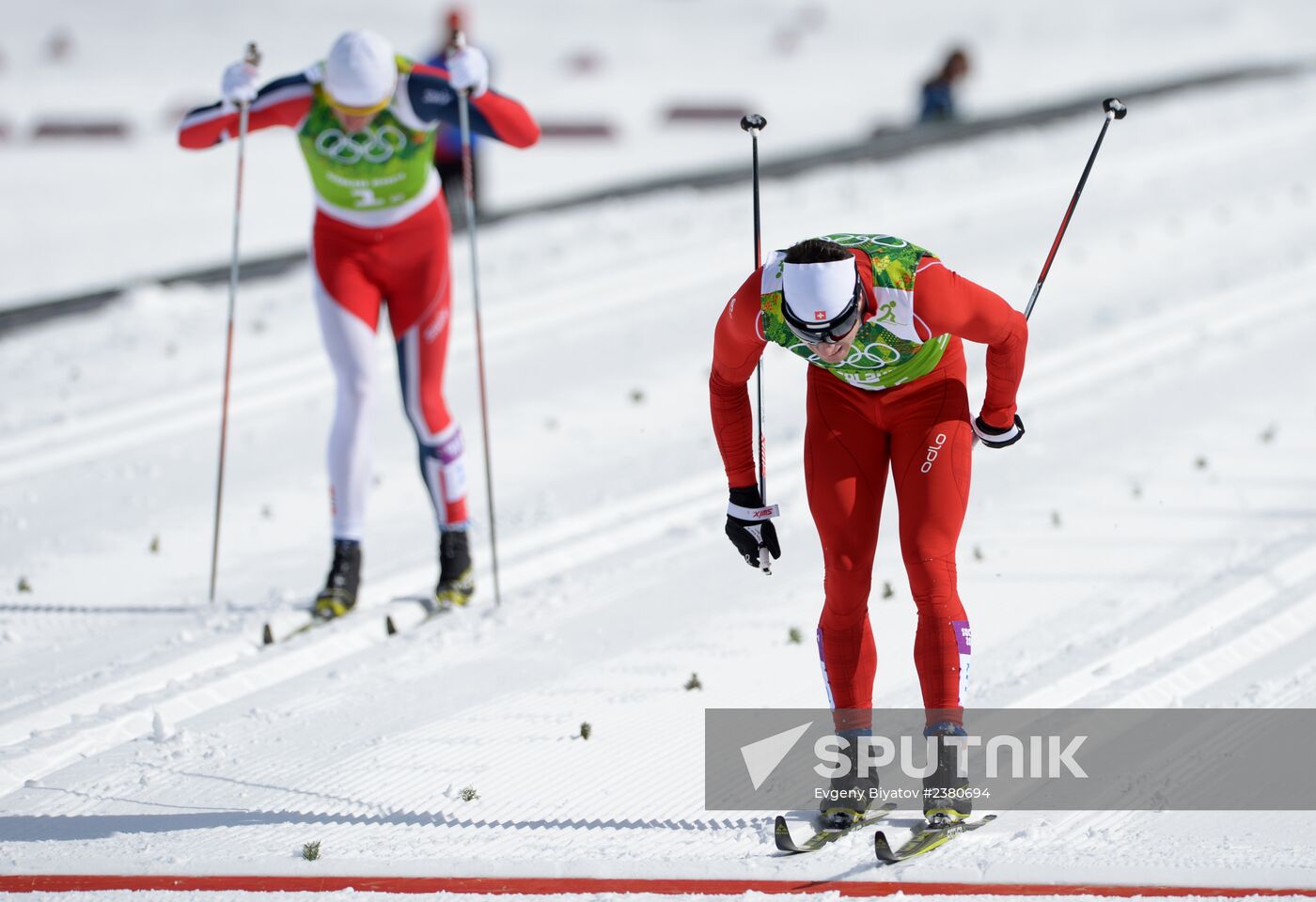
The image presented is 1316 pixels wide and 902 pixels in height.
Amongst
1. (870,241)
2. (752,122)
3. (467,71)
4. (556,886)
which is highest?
(467,71)

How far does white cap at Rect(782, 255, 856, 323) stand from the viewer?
458cm

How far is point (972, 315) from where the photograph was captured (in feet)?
15.9

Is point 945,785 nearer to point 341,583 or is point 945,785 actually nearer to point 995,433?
point 995,433

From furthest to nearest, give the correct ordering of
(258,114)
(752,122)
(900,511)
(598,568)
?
(598,568)
(258,114)
(752,122)
(900,511)

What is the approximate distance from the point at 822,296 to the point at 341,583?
3419 millimetres

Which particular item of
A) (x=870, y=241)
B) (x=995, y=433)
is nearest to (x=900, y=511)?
(x=995, y=433)

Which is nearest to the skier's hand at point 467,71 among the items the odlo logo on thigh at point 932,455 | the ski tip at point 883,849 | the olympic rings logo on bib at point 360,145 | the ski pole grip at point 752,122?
the olympic rings logo on bib at point 360,145

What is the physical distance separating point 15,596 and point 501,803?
10.9 ft

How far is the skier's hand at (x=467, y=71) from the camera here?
7133mm

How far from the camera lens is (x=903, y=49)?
1165 inches

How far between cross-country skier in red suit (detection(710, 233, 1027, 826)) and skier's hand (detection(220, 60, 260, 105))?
3272mm

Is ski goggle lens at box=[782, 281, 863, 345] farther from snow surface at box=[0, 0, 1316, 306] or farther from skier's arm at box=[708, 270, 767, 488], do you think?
snow surface at box=[0, 0, 1316, 306]

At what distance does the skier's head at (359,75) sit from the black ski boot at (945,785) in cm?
372

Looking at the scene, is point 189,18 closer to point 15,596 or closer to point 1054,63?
point 1054,63
